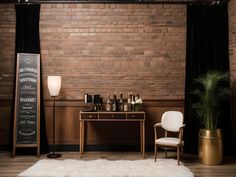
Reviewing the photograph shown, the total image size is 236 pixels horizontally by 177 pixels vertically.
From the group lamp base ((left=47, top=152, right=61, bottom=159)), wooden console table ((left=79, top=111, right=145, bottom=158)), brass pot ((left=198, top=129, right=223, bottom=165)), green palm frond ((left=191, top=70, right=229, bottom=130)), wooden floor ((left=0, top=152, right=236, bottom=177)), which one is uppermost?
green palm frond ((left=191, top=70, right=229, bottom=130))

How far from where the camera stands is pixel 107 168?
518 cm

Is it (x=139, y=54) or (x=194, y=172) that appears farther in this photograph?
(x=139, y=54)

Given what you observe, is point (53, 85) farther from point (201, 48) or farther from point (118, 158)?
point (201, 48)

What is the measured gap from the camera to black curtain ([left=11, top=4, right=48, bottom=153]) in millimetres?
6504

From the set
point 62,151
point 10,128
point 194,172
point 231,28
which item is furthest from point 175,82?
point 10,128

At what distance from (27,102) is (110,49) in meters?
2.00

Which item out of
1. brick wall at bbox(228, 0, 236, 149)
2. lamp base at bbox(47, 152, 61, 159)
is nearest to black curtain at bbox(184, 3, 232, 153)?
brick wall at bbox(228, 0, 236, 149)

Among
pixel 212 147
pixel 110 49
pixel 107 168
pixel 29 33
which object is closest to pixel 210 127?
pixel 212 147

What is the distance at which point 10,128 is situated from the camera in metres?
6.54

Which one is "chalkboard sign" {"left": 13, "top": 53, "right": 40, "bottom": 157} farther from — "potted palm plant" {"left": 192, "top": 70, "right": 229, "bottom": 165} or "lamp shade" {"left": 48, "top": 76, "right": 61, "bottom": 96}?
"potted palm plant" {"left": 192, "top": 70, "right": 229, "bottom": 165}

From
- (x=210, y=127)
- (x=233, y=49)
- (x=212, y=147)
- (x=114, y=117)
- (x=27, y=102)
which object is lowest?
(x=212, y=147)

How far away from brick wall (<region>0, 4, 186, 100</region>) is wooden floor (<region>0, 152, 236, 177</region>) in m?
1.22

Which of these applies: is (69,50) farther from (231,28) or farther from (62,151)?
(231,28)

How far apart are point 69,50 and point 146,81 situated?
1.74 m
